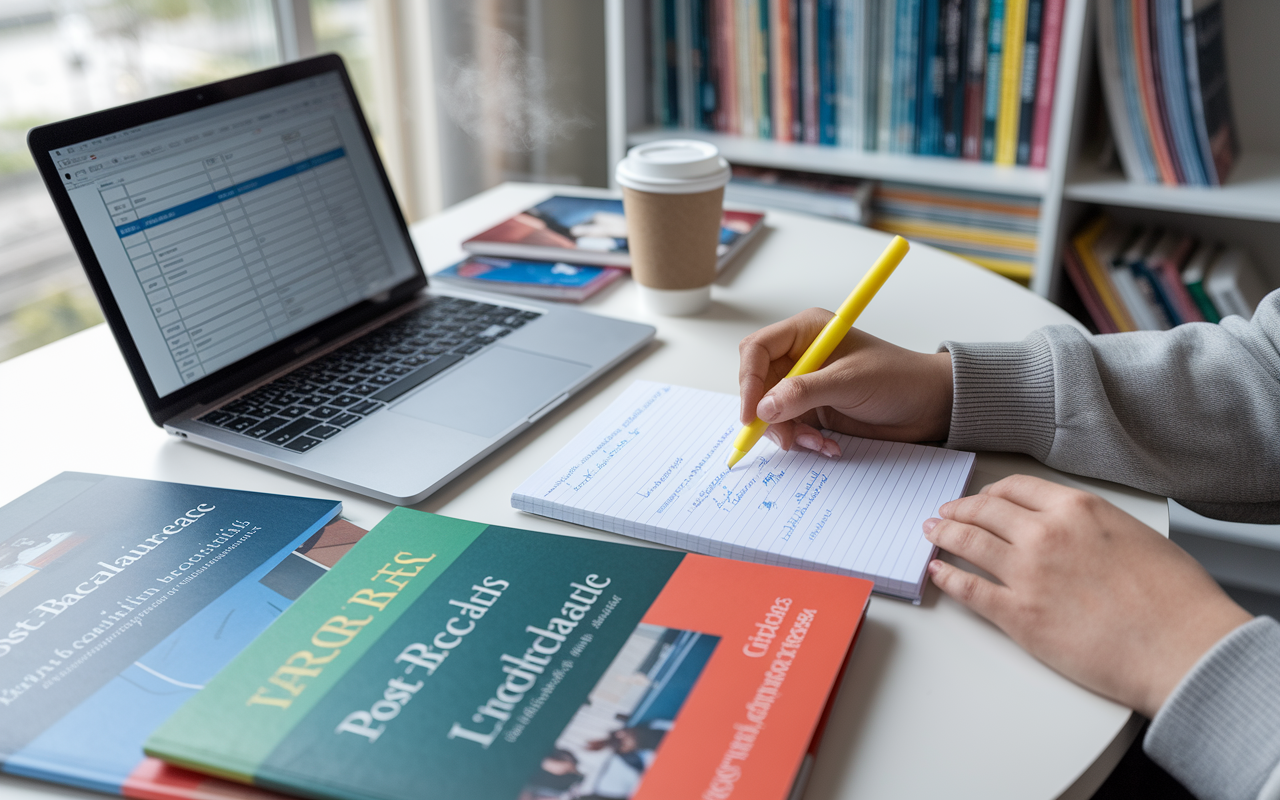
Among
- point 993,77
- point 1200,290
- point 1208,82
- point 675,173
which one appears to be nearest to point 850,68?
point 993,77

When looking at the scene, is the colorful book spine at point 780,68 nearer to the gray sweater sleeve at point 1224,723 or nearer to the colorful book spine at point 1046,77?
the colorful book spine at point 1046,77

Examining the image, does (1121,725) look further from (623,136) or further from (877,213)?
(623,136)

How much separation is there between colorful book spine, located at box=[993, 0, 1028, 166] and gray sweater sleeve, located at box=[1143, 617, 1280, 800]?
4.27 feet

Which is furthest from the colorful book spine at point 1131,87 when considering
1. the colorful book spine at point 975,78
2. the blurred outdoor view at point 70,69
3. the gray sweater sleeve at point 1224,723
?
the blurred outdoor view at point 70,69

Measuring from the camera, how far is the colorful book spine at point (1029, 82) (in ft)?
4.94

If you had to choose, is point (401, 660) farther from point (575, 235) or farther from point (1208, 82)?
point (1208, 82)

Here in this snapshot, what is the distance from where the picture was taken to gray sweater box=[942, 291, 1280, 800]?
2.20 feet

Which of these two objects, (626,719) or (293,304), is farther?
(293,304)

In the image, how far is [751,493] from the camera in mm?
631

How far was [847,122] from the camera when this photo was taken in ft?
5.63

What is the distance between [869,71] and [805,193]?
241 millimetres

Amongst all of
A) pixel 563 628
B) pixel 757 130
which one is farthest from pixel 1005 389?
pixel 757 130

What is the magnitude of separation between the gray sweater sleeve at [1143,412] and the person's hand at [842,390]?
3cm

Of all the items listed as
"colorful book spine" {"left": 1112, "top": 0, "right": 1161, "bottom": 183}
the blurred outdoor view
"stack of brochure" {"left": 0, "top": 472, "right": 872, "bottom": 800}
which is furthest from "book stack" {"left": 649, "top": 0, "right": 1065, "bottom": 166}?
"stack of brochure" {"left": 0, "top": 472, "right": 872, "bottom": 800}
